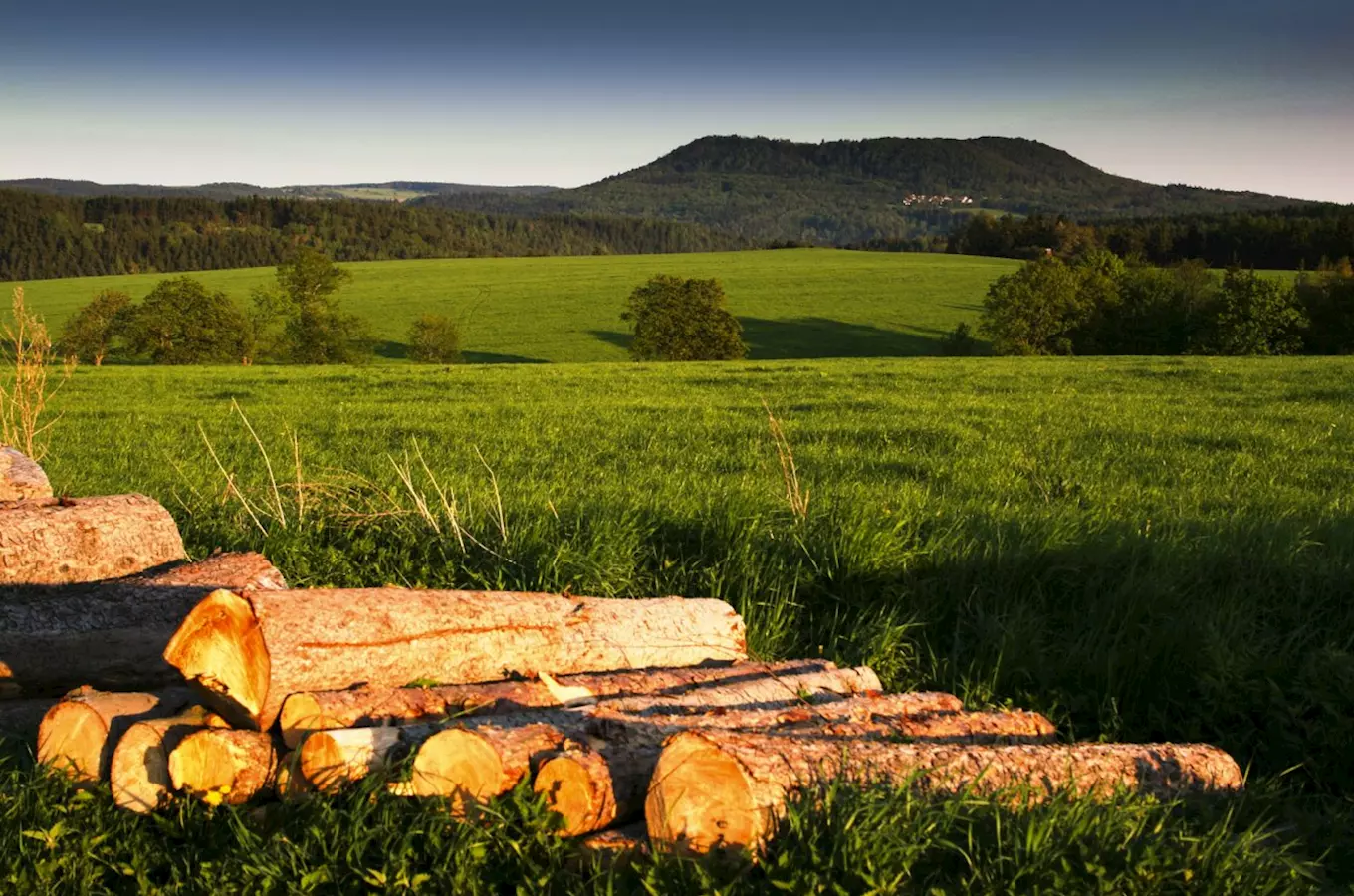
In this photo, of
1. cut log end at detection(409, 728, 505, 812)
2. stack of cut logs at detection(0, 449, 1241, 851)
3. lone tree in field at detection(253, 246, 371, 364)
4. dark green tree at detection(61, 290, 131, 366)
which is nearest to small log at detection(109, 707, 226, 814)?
stack of cut logs at detection(0, 449, 1241, 851)

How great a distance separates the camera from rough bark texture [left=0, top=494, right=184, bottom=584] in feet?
15.6

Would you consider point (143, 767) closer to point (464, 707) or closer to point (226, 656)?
point (226, 656)

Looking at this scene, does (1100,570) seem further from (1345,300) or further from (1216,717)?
(1345,300)

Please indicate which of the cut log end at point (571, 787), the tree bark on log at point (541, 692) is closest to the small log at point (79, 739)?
the tree bark on log at point (541, 692)

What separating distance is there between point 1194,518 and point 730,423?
10189mm

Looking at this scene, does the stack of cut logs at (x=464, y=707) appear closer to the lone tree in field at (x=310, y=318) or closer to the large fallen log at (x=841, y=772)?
the large fallen log at (x=841, y=772)

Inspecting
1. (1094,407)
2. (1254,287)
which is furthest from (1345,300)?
(1094,407)

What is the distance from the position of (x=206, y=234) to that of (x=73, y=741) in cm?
15788

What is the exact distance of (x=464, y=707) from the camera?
383 cm

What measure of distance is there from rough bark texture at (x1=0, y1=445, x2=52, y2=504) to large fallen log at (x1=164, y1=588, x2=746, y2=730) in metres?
3.04

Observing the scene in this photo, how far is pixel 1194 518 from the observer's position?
8.09 meters

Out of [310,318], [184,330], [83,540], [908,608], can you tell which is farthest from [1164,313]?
[83,540]

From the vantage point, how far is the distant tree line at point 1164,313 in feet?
193

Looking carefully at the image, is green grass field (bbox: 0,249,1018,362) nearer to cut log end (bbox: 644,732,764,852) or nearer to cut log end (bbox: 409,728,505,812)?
cut log end (bbox: 409,728,505,812)
